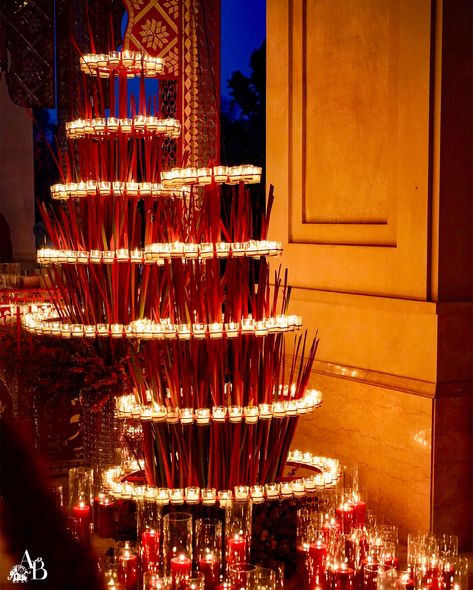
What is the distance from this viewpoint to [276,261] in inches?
184

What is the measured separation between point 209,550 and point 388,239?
1.70 metres

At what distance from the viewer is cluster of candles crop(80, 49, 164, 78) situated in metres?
4.34

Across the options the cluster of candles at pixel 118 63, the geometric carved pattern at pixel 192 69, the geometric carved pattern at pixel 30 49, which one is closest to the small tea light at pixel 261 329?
the cluster of candles at pixel 118 63

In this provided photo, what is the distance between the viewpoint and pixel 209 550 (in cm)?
273

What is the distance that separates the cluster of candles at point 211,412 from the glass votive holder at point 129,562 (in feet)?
1.48

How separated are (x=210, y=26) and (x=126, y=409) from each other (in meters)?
3.90

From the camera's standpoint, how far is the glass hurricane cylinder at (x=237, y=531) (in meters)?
2.74

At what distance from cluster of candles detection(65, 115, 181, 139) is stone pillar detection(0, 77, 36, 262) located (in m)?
7.53

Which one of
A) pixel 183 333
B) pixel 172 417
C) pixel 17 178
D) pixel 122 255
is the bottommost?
pixel 172 417

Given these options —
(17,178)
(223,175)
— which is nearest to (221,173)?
(223,175)

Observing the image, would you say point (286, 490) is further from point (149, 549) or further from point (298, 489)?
point (149, 549)

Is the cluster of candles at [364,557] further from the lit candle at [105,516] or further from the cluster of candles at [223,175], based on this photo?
the cluster of candles at [223,175]

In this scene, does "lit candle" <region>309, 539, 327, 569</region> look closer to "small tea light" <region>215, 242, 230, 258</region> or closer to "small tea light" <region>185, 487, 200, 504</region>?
"small tea light" <region>185, 487, 200, 504</region>

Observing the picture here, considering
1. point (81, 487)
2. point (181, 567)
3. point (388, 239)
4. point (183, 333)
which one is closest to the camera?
point (181, 567)
